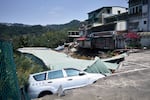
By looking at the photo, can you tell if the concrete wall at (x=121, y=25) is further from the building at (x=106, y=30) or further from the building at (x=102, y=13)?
the building at (x=102, y=13)

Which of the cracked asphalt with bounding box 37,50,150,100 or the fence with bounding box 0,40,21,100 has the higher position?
the fence with bounding box 0,40,21,100

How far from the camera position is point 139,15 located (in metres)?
42.6

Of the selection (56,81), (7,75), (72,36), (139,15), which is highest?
(139,15)

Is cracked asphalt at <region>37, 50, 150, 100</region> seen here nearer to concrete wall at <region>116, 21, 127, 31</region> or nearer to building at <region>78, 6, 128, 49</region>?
building at <region>78, 6, 128, 49</region>

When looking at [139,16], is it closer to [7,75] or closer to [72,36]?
[72,36]

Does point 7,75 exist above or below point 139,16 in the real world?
below

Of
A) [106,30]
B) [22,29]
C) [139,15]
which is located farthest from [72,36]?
[139,15]

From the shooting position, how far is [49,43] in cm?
7300

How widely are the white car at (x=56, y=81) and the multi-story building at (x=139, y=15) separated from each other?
3123 cm

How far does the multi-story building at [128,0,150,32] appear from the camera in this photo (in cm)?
4048

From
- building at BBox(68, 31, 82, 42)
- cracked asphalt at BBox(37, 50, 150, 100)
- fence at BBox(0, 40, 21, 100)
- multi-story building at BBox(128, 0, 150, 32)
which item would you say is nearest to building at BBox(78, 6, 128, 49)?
multi-story building at BBox(128, 0, 150, 32)

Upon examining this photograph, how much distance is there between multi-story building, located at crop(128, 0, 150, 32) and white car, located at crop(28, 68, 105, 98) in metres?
31.2

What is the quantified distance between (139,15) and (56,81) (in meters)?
35.1

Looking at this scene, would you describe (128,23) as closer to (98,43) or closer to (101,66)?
(98,43)
